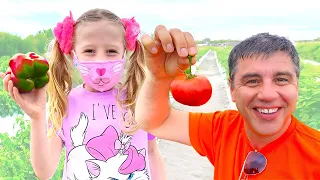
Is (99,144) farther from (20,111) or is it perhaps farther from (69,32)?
(20,111)

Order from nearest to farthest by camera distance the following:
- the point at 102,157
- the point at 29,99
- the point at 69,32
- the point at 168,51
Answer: the point at 168,51, the point at 29,99, the point at 102,157, the point at 69,32

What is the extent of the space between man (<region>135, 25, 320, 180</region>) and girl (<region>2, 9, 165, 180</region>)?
0.64 metres

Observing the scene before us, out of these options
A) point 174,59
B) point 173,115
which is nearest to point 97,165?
point 173,115

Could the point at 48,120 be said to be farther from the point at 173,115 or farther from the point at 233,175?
the point at 233,175

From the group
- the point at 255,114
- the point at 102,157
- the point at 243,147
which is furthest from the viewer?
the point at 102,157

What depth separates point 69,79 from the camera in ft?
10.3

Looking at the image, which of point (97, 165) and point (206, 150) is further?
point (97, 165)

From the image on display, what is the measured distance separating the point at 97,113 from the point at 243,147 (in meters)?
1.04

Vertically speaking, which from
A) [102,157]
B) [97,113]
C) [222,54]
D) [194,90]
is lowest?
[222,54]

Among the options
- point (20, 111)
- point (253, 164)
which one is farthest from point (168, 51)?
point (20, 111)

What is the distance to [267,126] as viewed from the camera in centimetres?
208

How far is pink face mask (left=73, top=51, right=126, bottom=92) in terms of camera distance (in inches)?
115

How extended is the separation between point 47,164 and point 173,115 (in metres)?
0.86

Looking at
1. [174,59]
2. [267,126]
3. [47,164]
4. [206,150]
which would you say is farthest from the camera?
[47,164]
